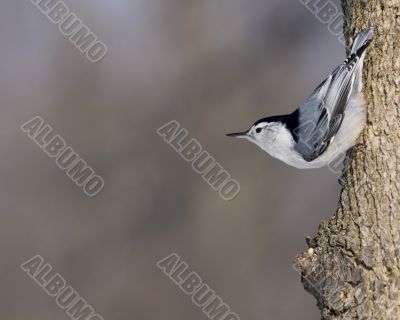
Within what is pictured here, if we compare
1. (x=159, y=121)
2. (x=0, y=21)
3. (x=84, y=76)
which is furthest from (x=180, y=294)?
(x=0, y=21)

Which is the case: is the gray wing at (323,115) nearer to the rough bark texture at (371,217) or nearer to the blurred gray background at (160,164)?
the rough bark texture at (371,217)

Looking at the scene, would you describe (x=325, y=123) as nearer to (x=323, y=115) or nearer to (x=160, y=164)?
(x=323, y=115)

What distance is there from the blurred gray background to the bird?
9.26 feet

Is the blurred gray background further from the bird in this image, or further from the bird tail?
the bird tail

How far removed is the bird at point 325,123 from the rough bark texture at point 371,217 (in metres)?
0.05

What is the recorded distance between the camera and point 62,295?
5996 millimetres

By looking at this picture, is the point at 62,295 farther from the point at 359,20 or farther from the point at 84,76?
the point at 359,20

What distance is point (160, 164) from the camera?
6.36 metres

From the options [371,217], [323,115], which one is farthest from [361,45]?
[371,217]

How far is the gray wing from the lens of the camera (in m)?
2.95

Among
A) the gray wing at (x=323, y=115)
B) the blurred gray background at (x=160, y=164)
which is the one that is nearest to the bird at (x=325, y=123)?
the gray wing at (x=323, y=115)

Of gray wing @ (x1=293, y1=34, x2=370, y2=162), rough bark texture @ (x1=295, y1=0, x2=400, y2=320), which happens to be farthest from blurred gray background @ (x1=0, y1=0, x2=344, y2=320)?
rough bark texture @ (x1=295, y1=0, x2=400, y2=320)

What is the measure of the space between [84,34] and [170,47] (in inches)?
35.1

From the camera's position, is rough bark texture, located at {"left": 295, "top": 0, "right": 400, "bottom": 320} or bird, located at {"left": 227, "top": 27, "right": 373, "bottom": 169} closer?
rough bark texture, located at {"left": 295, "top": 0, "right": 400, "bottom": 320}
